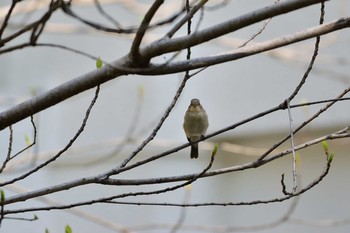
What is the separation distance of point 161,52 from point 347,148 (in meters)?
2.45

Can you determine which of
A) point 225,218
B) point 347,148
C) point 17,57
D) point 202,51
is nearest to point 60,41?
point 17,57

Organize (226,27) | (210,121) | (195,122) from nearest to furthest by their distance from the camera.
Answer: (226,27) → (195,122) → (210,121)

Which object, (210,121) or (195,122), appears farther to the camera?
(210,121)

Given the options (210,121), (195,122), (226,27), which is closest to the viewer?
(226,27)

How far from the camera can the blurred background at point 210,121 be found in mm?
3168

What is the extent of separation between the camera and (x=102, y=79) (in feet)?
3.34

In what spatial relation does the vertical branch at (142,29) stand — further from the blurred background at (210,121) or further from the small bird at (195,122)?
the blurred background at (210,121)

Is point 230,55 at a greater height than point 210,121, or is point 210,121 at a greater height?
point 210,121

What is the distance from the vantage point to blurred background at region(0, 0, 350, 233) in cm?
317

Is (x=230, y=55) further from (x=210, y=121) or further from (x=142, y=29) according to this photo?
(x=210, y=121)

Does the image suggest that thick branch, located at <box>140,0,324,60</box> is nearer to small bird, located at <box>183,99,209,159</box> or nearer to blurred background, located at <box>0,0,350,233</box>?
small bird, located at <box>183,99,209,159</box>

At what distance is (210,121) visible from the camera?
338 cm

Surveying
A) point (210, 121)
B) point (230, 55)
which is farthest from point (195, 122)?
point (210, 121)

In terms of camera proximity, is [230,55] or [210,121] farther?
[210,121]
